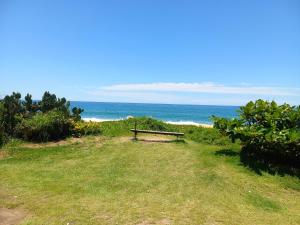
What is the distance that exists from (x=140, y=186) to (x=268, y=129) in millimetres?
5602

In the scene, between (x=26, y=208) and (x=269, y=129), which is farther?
(x=269, y=129)

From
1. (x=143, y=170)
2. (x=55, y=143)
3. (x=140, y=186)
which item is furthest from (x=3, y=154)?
(x=140, y=186)

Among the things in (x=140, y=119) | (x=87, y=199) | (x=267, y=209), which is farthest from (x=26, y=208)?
(x=140, y=119)

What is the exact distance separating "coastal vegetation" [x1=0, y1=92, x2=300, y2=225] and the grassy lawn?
26 mm

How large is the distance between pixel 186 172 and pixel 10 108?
32.0 feet

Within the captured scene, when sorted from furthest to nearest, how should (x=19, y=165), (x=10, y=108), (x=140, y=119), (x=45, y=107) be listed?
(x=140, y=119) → (x=45, y=107) → (x=10, y=108) → (x=19, y=165)

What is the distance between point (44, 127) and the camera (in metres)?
15.1

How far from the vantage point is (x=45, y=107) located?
56.6ft

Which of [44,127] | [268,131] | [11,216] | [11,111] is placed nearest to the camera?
[11,216]

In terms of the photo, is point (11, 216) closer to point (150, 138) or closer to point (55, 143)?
point (55, 143)

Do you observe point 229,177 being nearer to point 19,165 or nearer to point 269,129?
point 269,129

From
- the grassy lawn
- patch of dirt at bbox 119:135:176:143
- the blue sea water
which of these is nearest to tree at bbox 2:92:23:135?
the grassy lawn

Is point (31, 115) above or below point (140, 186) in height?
above

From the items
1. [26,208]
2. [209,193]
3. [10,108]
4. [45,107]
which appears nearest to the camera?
[26,208]
